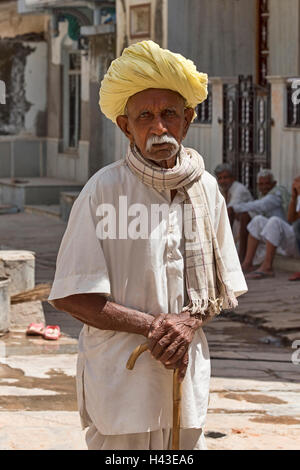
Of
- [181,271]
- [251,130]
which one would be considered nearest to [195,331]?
[181,271]

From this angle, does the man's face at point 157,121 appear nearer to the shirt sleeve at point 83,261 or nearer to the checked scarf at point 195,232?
the checked scarf at point 195,232

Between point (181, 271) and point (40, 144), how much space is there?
17383 millimetres

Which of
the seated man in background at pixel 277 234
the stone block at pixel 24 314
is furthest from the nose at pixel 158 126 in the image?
the seated man in background at pixel 277 234

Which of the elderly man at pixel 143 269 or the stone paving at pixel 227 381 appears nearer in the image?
the elderly man at pixel 143 269

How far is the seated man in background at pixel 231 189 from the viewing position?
39.5 ft

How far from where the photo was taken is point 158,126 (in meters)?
3.62

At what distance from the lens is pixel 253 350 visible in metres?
8.21

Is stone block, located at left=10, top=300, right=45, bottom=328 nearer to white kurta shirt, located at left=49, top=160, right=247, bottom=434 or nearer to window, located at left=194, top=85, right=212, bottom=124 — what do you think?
white kurta shirt, located at left=49, top=160, right=247, bottom=434

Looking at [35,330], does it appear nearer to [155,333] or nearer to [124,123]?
[124,123]

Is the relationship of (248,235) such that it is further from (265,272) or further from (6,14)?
(6,14)

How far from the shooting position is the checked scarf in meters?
3.63

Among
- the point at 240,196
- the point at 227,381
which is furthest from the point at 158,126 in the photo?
the point at 240,196

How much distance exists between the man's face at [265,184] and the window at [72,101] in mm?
8527

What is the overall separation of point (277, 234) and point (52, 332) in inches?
138
